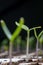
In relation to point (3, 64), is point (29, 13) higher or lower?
higher

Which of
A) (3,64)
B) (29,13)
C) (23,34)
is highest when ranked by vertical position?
(29,13)

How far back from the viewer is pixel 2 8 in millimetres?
1950

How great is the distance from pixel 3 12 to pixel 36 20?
363 mm

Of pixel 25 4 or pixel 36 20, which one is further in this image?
pixel 25 4

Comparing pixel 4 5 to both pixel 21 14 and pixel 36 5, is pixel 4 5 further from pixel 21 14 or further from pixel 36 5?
pixel 36 5

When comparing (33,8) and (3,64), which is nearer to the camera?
(3,64)

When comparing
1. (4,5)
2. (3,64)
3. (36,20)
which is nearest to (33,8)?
(36,20)

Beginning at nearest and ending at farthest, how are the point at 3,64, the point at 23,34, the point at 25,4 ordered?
the point at 3,64, the point at 23,34, the point at 25,4

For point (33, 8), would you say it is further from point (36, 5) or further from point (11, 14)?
point (11, 14)

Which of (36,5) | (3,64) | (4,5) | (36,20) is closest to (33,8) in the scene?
(36,5)

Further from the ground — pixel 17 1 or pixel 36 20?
pixel 17 1

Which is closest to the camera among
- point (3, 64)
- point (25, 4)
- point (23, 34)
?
point (3, 64)

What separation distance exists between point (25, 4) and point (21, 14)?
0.12m

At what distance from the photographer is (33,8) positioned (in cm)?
206
